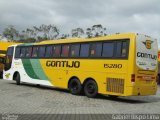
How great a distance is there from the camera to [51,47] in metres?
23.6

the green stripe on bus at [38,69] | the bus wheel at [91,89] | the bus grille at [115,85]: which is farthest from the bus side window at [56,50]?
the bus grille at [115,85]

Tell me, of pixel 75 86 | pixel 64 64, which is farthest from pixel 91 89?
pixel 64 64

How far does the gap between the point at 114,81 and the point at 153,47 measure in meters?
2.52

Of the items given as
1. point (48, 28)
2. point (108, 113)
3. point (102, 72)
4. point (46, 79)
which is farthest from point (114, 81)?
point (48, 28)

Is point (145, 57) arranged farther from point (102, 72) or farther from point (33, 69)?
point (33, 69)

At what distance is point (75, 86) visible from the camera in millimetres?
21312

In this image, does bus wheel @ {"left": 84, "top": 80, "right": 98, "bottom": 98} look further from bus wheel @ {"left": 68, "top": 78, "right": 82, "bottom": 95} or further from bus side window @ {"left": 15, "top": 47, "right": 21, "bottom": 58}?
bus side window @ {"left": 15, "top": 47, "right": 21, "bottom": 58}

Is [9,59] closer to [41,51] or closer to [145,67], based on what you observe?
[41,51]

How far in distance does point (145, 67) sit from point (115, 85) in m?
1.59

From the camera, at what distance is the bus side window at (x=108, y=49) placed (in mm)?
18797

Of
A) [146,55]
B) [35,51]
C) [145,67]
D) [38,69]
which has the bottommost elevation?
[38,69]

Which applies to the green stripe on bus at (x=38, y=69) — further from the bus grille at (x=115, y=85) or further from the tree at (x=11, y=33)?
the tree at (x=11, y=33)

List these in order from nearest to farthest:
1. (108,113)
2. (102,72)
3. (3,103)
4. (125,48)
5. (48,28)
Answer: (108,113)
(3,103)
(125,48)
(102,72)
(48,28)

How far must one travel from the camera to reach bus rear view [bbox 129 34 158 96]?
17641 mm
